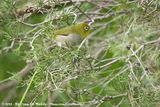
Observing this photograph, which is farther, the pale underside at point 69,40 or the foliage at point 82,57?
the pale underside at point 69,40

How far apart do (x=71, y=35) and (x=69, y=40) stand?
0.12 feet

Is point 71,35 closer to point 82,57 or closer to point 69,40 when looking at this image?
point 69,40

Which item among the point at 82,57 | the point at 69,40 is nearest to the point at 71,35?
the point at 69,40

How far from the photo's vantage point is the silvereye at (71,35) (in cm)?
191

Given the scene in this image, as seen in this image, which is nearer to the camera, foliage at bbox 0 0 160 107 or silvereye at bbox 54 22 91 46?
foliage at bbox 0 0 160 107

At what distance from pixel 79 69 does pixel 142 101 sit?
0.27 meters

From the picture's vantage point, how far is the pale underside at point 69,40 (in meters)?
1.89

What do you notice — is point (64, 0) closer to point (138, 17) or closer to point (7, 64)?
point (138, 17)

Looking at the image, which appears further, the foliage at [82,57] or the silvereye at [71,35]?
the silvereye at [71,35]

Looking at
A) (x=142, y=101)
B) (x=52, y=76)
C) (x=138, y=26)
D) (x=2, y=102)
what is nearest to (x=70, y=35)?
(x=52, y=76)

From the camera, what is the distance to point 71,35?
198 centimetres

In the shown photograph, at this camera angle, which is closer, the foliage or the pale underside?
the foliage

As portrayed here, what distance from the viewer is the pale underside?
1.89 meters

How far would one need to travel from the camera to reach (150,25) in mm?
2303
